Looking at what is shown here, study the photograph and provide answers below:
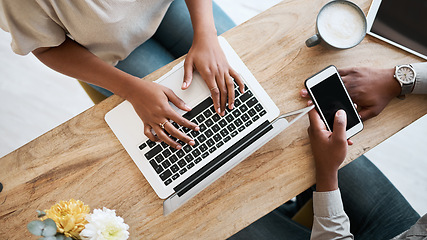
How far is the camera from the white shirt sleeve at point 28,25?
0.71 metres

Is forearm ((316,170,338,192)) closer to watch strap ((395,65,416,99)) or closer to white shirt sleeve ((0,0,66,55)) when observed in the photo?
watch strap ((395,65,416,99))

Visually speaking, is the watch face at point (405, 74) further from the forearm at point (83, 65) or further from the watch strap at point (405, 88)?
the forearm at point (83, 65)

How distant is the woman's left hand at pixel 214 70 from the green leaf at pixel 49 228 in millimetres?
441

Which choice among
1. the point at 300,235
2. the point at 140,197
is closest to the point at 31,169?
the point at 140,197

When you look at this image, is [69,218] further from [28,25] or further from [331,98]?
[331,98]

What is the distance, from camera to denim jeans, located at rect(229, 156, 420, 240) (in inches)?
40.0

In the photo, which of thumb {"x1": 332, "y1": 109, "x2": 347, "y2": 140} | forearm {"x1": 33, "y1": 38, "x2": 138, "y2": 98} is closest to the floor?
forearm {"x1": 33, "y1": 38, "x2": 138, "y2": 98}

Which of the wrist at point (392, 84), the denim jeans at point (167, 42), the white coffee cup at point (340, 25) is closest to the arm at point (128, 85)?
the denim jeans at point (167, 42)

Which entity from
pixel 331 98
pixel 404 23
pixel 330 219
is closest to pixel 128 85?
pixel 331 98

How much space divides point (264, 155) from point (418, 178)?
1.20 metres

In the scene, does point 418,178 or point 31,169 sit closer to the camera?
point 31,169

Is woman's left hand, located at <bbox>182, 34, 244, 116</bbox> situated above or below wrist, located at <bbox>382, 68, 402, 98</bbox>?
above

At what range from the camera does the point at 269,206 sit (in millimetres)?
831

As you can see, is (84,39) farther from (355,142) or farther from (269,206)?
(355,142)
